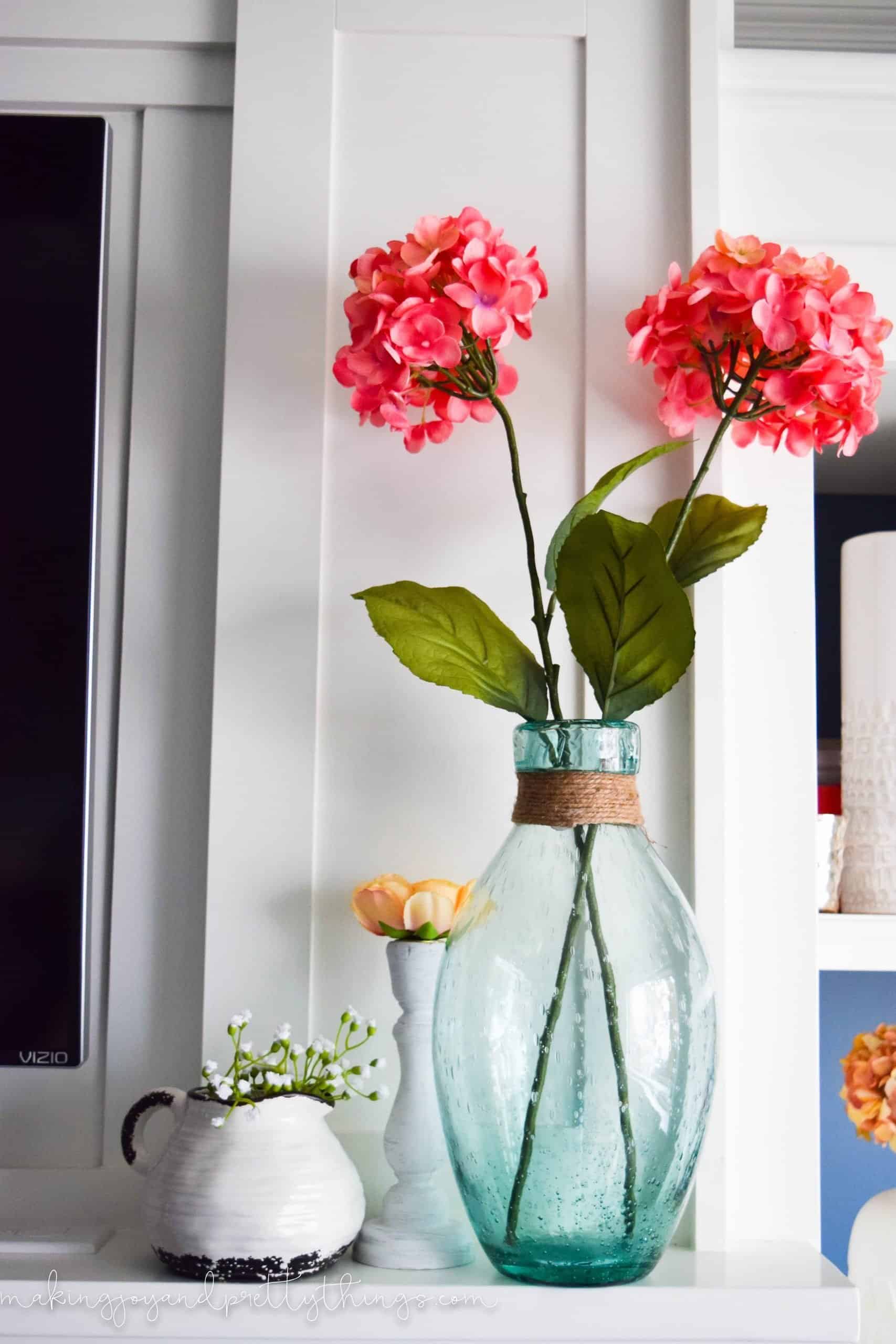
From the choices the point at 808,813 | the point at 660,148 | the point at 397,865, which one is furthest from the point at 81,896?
the point at 660,148

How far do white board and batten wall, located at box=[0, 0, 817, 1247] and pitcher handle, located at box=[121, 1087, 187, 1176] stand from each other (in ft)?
0.33

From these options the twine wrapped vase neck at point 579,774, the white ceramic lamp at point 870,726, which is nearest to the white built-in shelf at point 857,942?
the white ceramic lamp at point 870,726

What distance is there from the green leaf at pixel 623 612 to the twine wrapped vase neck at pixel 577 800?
54mm

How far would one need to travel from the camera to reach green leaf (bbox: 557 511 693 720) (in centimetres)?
83

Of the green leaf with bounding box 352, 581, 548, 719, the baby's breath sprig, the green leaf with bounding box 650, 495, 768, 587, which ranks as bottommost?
the baby's breath sprig

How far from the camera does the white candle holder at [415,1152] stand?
2.92 feet

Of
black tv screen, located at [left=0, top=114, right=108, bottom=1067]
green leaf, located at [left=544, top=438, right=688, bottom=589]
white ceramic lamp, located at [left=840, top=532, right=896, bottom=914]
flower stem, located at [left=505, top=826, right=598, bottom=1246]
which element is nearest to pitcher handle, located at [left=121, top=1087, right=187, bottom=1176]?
black tv screen, located at [left=0, top=114, right=108, bottom=1067]

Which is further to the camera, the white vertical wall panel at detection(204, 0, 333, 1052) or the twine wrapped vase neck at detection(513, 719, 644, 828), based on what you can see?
the white vertical wall panel at detection(204, 0, 333, 1052)

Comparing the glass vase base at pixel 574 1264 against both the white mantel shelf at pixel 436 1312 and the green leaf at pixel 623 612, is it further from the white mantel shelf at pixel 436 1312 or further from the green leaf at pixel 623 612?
the green leaf at pixel 623 612

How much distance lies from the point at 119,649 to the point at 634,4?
2.50ft

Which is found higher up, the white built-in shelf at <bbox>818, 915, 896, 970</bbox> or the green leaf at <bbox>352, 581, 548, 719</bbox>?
the green leaf at <bbox>352, 581, 548, 719</bbox>

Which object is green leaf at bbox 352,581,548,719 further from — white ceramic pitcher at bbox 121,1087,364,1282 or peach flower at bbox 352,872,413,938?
white ceramic pitcher at bbox 121,1087,364,1282

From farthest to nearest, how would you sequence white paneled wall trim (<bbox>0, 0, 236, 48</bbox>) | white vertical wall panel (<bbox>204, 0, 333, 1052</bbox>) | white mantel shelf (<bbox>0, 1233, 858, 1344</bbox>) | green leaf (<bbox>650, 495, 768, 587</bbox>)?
1. white paneled wall trim (<bbox>0, 0, 236, 48</bbox>)
2. white vertical wall panel (<bbox>204, 0, 333, 1052</bbox>)
3. green leaf (<bbox>650, 495, 768, 587</bbox>)
4. white mantel shelf (<bbox>0, 1233, 858, 1344</bbox>)

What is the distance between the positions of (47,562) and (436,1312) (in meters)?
0.69
